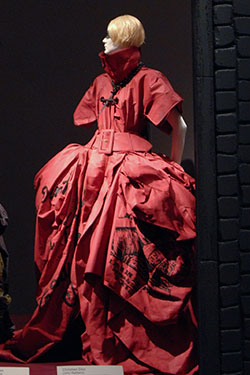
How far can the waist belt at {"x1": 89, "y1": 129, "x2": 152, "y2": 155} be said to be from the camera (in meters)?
2.71

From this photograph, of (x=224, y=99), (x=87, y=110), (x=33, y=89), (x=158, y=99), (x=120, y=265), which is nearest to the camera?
(x=224, y=99)

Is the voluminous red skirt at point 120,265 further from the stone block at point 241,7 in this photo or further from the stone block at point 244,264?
the stone block at point 241,7

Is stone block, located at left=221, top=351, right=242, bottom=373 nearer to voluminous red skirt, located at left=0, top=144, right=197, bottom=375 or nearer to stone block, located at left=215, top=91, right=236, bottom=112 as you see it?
voluminous red skirt, located at left=0, top=144, right=197, bottom=375

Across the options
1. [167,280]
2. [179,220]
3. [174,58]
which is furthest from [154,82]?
[167,280]

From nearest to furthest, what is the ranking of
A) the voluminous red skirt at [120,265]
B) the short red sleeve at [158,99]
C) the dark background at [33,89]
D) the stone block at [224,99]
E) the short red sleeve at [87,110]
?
the stone block at [224,99], the voluminous red skirt at [120,265], the short red sleeve at [158,99], the short red sleeve at [87,110], the dark background at [33,89]

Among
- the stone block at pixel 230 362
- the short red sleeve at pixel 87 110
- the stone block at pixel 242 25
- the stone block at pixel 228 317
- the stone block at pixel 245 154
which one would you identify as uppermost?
the stone block at pixel 242 25

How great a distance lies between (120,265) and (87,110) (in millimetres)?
814

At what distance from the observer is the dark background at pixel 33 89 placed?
3.36 meters

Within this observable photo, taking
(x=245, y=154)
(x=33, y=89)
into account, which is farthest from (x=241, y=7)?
(x=33, y=89)

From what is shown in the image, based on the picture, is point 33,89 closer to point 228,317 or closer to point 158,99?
point 158,99

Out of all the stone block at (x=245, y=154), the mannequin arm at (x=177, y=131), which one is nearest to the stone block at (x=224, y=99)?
the stone block at (x=245, y=154)

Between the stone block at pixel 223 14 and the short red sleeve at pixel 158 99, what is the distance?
61cm

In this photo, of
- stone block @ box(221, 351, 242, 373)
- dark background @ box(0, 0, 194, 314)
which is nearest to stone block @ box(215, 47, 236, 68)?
stone block @ box(221, 351, 242, 373)

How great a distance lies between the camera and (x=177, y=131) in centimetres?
277
